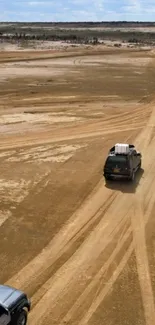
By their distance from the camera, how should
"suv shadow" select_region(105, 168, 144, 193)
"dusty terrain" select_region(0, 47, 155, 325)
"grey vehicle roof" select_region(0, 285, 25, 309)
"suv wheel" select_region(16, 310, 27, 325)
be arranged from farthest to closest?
"suv shadow" select_region(105, 168, 144, 193), "dusty terrain" select_region(0, 47, 155, 325), "suv wheel" select_region(16, 310, 27, 325), "grey vehicle roof" select_region(0, 285, 25, 309)

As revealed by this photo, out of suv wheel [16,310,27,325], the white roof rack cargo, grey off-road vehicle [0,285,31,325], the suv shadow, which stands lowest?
the suv shadow

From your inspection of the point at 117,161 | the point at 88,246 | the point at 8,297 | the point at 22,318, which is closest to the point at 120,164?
the point at 117,161

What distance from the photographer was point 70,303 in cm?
1392

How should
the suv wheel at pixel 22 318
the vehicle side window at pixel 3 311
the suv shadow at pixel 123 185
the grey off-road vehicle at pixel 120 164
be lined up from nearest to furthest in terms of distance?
the vehicle side window at pixel 3 311, the suv wheel at pixel 22 318, the suv shadow at pixel 123 185, the grey off-road vehicle at pixel 120 164

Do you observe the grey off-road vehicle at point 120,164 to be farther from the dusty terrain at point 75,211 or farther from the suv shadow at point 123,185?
the dusty terrain at point 75,211

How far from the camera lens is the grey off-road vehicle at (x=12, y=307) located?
1109 centimetres

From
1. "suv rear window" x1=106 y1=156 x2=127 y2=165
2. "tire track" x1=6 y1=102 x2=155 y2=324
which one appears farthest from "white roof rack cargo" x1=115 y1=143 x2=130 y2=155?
"tire track" x1=6 y1=102 x2=155 y2=324

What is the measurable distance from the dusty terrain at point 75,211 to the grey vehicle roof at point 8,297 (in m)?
1.69

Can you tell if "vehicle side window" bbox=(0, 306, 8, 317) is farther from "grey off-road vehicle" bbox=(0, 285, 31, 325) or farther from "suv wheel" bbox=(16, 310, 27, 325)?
"suv wheel" bbox=(16, 310, 27, 325)

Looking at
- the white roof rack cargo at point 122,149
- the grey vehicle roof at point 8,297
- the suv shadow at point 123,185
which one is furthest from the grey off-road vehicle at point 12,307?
the white roof rack cargo at point 122,149

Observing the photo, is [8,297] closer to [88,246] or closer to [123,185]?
[88,246]

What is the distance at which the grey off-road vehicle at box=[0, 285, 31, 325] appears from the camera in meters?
11.1

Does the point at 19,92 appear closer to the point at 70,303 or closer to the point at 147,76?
the point at 147,76

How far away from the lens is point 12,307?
11.3m
